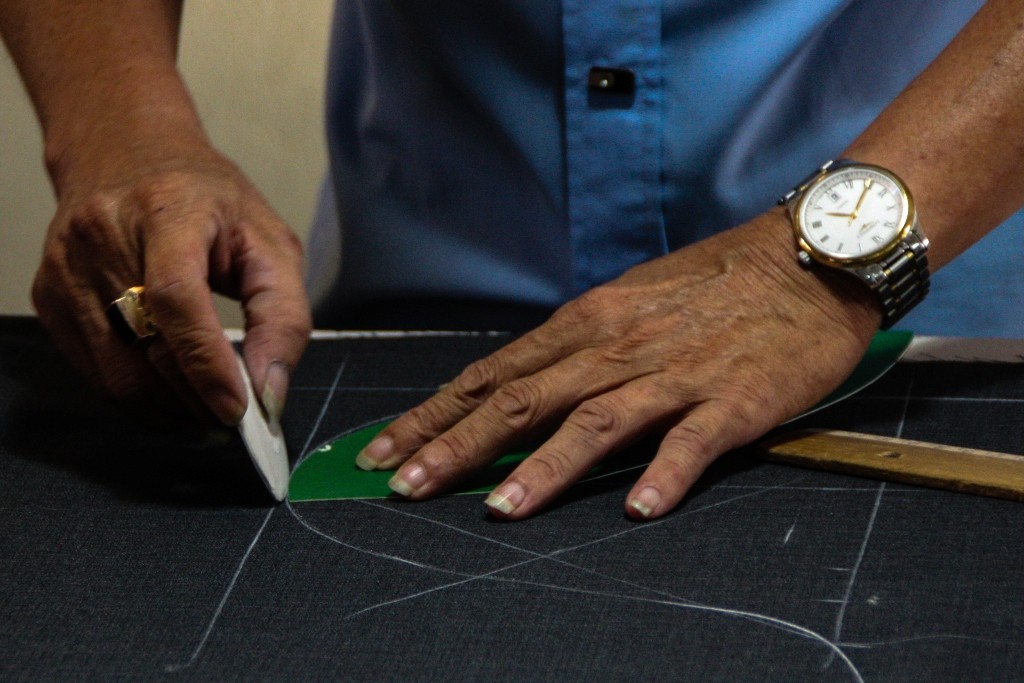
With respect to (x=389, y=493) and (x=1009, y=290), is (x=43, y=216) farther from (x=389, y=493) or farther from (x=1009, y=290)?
(x=1009, y=290)

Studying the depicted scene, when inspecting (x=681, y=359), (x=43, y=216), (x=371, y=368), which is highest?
(x=681, y=359)

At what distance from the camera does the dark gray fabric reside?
68cm

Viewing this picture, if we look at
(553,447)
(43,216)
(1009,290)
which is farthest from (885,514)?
(43,216)

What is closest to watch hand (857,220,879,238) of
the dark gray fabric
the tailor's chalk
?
the dark gray fabric

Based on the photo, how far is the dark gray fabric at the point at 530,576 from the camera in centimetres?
68

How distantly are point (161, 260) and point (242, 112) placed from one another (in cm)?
113

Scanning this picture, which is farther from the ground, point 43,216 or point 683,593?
point 683,593

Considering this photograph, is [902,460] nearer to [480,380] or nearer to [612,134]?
[480,380]

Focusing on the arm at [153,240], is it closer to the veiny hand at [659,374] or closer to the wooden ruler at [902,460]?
the veiny hand at [659,374]

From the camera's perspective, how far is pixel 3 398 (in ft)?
3.67

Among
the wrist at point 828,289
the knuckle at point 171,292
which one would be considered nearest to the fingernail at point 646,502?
the wrist at point 828,289

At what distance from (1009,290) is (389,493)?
0.66m

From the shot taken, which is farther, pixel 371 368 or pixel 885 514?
pixel 371 368

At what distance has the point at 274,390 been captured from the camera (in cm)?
96
